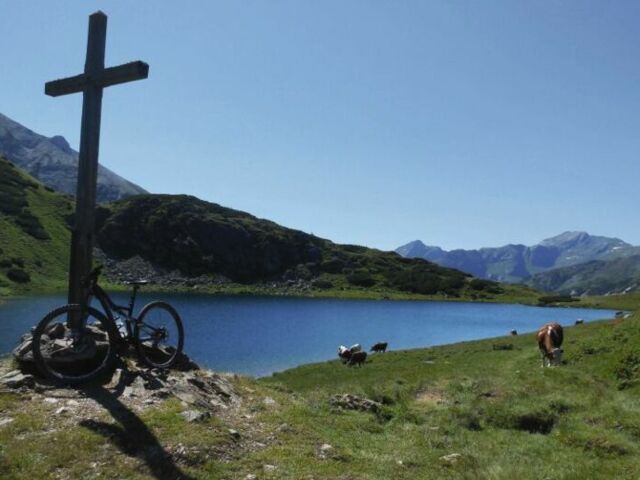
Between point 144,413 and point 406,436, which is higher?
point 144,413

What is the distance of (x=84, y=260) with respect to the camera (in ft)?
42.5

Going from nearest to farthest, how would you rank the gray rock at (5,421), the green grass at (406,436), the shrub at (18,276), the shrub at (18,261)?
the green grass at (406,436) < the gray rock at (5,421) < the shrub at (18,276) < the shrub at (18,261)

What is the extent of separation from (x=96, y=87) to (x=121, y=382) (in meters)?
7.57

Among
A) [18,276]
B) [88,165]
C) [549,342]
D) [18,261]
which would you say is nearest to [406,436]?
[88,165]

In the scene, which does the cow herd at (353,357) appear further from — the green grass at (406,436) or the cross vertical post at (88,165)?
the cross vertical post at (88,165)

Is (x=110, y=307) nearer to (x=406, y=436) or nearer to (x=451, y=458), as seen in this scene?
(x=406, y=436)

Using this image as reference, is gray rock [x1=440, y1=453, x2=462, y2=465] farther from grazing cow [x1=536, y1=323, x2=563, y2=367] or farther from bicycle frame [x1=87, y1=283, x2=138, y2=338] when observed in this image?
grazing cow [x1=536, y1=323, x2=563, y2=367]

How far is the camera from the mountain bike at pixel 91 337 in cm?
1155

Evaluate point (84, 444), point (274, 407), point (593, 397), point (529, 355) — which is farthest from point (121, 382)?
point (529, 355)

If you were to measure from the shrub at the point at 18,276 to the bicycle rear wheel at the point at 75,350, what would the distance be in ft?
422

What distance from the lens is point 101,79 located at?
43.6 ft

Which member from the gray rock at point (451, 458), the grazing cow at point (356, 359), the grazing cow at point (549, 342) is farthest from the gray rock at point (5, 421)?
the grazing cow at point (356, 359)

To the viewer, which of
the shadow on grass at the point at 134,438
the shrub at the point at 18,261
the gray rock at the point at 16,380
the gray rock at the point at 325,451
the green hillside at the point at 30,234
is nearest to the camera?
the shadow on grass at the point at 134,438

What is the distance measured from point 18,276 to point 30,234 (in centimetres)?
3692
